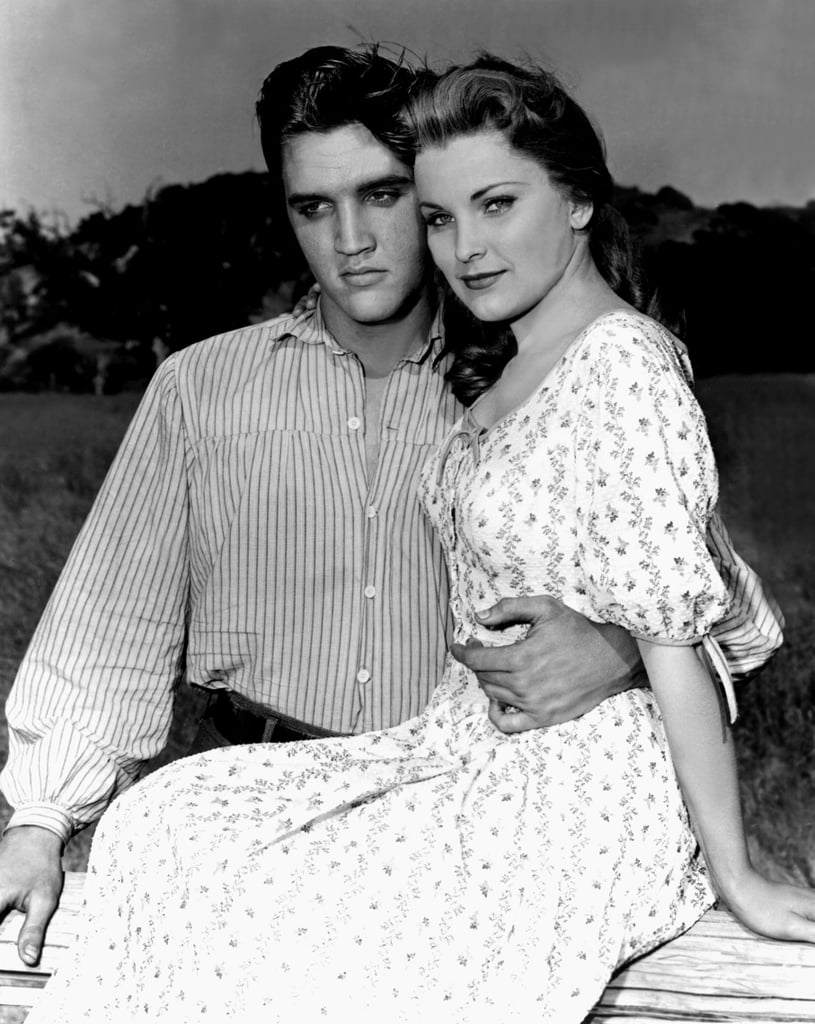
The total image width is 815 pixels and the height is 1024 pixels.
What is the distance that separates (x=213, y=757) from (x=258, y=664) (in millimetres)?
469

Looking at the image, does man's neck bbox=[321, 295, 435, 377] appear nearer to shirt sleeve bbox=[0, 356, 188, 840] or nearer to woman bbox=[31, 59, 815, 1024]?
shirt sleeve bbox=[0, 356, 188, 840]

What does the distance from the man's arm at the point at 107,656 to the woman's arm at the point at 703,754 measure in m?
0.96

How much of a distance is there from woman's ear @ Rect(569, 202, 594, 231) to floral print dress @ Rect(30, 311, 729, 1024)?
0.21 metres

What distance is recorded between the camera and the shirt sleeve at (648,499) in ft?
6.06

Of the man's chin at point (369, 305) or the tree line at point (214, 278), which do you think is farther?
the tree line at point (214, 278)

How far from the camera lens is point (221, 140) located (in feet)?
15.9

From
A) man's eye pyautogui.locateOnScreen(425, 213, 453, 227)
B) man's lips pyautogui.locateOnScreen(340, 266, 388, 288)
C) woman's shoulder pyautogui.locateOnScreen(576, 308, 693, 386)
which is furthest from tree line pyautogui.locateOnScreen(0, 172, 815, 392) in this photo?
woman's shoulder pyautogui.locateOnScreen(576, 308, 693, 386)

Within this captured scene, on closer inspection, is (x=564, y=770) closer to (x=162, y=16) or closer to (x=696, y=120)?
(x=696, y=120)

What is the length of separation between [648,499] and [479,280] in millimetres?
466

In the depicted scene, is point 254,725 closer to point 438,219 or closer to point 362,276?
point 362,276

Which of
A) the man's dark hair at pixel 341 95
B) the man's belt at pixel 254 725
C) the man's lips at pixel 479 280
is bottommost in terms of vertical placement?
the man's belt at pixel 254 725

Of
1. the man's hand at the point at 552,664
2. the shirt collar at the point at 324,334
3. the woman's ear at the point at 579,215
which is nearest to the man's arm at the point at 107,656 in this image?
the shirt collar at the point at 324,334

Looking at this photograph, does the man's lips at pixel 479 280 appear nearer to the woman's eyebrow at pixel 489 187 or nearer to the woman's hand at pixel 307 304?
the woman's eyebrow at pixel 489 187

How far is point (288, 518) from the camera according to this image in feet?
8.49
